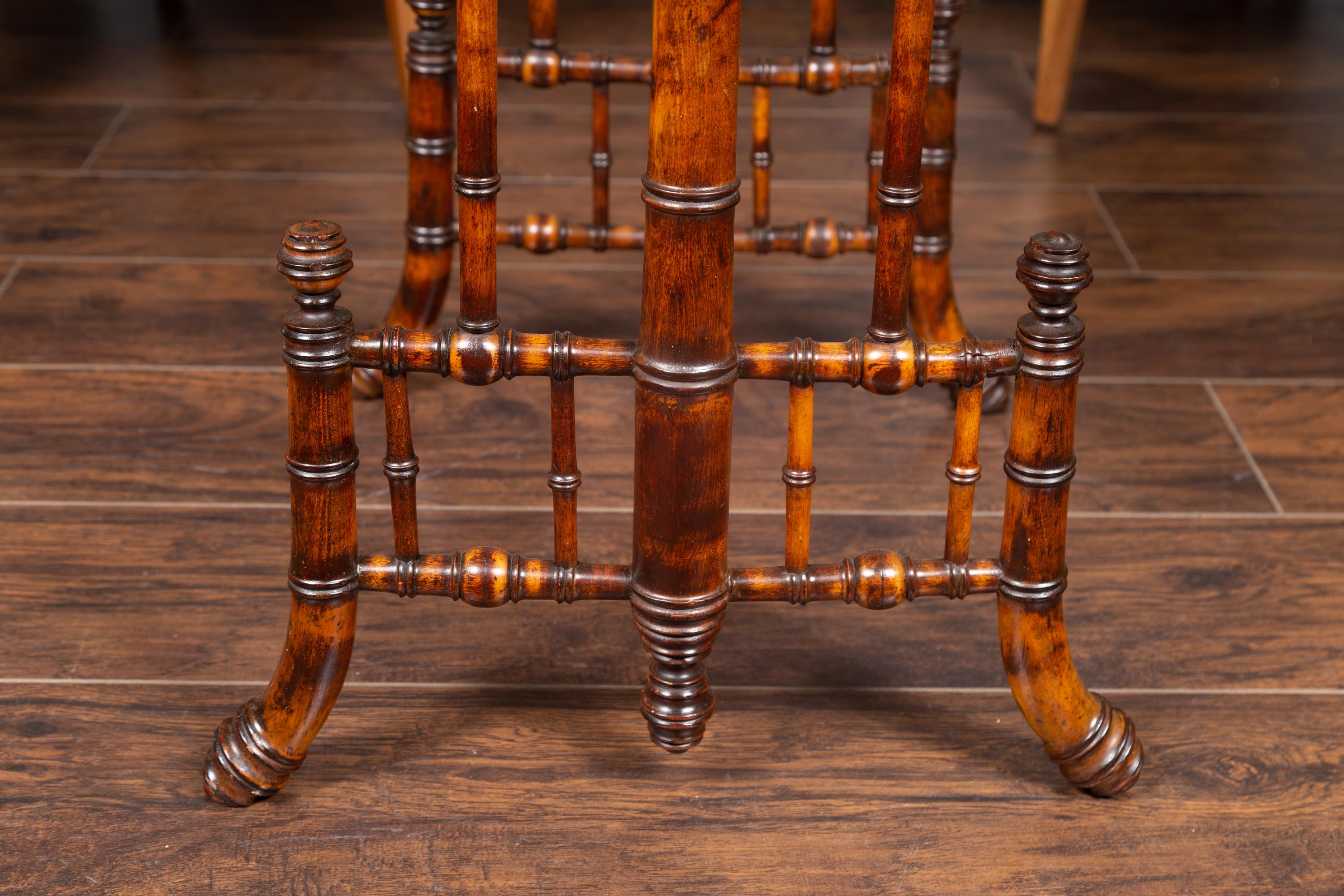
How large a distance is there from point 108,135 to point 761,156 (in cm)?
103

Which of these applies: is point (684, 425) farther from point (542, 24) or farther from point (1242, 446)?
point (1242, 446)

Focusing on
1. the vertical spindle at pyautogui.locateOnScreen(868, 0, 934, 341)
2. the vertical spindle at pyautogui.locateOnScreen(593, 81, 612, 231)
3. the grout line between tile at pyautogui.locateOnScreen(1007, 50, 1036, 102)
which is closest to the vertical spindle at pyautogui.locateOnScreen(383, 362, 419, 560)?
the vertical spindle at pyautogui.locateOnScreen(868, 0, 934, 341)

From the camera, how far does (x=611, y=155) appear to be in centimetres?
135

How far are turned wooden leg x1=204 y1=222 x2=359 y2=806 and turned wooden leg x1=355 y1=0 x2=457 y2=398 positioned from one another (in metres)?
0.41

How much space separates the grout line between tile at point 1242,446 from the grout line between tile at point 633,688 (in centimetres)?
26

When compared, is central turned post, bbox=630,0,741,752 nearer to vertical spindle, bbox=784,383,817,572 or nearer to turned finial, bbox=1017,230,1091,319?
vertical spindle, bbox=784,383,817,572

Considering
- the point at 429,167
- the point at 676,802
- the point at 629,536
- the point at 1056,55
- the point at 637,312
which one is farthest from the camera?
the point at 1056,55

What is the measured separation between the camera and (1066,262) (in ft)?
2.72

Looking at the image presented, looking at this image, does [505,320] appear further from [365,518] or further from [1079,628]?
[1079,628]

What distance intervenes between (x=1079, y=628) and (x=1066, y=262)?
39 centimetres

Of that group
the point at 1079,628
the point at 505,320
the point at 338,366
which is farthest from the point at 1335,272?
the point at 338,366

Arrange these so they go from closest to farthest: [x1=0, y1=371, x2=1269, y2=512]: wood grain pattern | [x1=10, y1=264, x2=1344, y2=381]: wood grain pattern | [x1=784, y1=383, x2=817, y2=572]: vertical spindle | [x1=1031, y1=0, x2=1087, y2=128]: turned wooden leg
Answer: [x1=784, y1=383, x2=817, y2=572]: vertical spindle, [x1=0, y1=371, x2=1269, y2=512]: wood grain pattern, [x1=10, y1=264, x2=1344, y2=381]: wood grain pattern, [x1=1031, y1=0, x2=1087, y2=128]: turned wooden leg

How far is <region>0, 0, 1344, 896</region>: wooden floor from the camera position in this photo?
3.02 ft

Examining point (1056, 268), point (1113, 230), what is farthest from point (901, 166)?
point (1113, 230)
